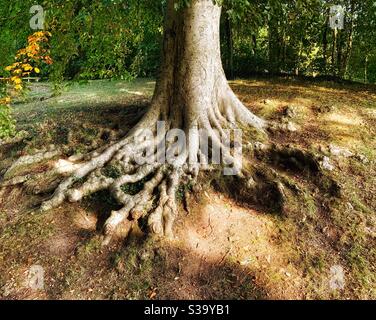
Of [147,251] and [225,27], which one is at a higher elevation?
[225,27]

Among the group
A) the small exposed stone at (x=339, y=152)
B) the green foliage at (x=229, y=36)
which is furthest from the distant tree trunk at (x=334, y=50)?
the small exposed stone at (x=339, y=152)

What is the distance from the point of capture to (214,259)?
491cm

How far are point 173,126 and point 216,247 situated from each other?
2448 millimetres

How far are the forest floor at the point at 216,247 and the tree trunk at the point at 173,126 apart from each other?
29 centimetres

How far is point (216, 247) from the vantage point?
199 inches

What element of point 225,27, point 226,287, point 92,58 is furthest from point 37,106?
point 226,287

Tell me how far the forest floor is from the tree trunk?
0.29m

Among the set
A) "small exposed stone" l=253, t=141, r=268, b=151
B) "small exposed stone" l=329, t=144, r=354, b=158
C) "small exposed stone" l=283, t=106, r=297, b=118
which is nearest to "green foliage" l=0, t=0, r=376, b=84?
"small exposed stone" l=283, t=106, r=297, b=118

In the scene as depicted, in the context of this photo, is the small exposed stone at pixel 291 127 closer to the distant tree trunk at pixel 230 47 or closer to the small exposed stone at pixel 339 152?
the small exposed stone at pixel 339 152

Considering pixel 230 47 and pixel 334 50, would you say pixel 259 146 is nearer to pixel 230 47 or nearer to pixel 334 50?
pixel 230 47

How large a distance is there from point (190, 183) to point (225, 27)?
9492 mm

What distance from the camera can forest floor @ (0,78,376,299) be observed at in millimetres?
4539

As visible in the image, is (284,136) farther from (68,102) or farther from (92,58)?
→ (68,102)
